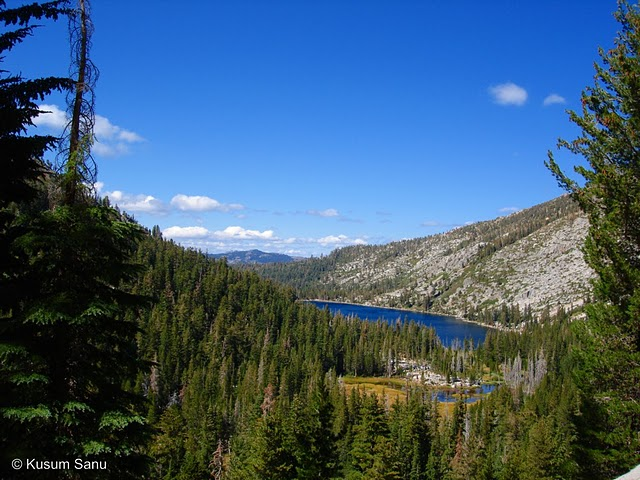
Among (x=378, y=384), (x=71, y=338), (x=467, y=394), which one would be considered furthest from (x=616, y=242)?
(x=378, y=384)

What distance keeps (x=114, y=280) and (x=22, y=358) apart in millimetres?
2451

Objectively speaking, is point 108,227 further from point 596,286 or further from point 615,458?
point 615,458

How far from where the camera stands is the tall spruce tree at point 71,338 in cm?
954

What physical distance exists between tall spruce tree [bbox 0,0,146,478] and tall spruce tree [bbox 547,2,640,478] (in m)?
14.1

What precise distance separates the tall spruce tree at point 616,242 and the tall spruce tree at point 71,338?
1414 cm

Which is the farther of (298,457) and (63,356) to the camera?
(298,457)

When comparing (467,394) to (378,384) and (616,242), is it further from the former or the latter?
(616,242)

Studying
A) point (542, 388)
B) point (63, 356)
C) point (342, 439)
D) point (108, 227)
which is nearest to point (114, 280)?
point (108, 227)

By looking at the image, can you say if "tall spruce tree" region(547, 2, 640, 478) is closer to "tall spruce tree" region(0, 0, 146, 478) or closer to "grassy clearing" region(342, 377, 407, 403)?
"tall spruce tree" region(0, 0, 146, 478)

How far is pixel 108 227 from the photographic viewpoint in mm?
10602

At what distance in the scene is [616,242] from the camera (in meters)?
14.6

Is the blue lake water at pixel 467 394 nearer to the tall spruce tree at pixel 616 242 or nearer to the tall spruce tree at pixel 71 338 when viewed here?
the tall spruce tree at pixel 616 242

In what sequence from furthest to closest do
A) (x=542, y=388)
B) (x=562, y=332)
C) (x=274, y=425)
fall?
(x=562, y=332) < (x=542, y=388) < (x=274, y=425)

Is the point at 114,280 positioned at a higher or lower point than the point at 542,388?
higher
